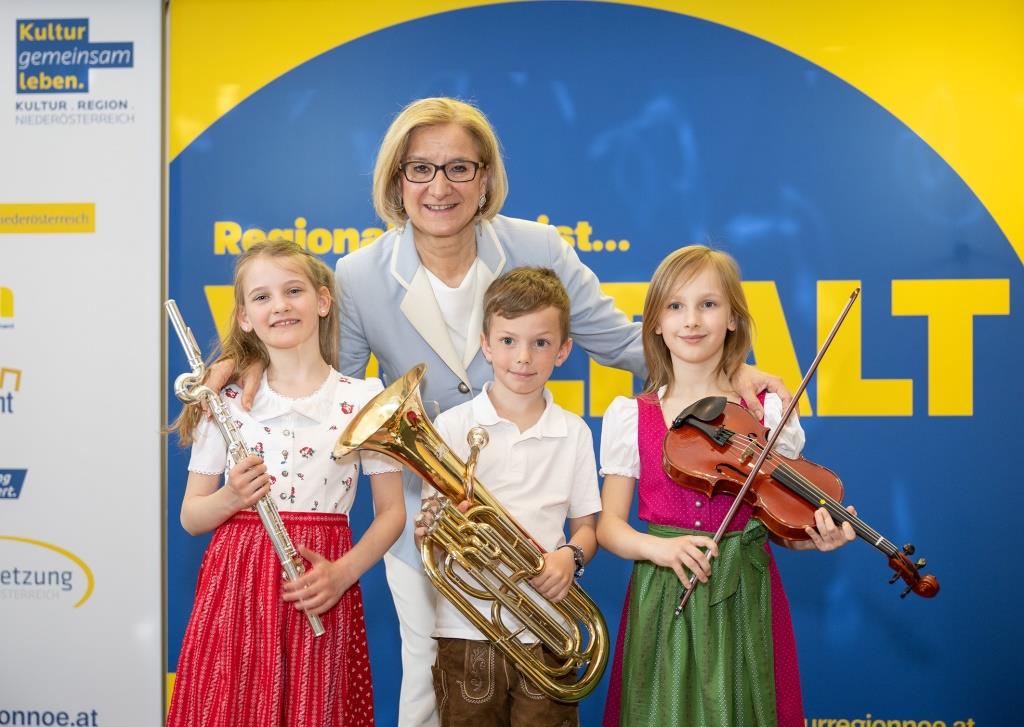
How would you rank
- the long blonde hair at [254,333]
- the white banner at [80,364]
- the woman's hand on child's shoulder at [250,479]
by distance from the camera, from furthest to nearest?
1. the white banner at [80,364]
2. the long blonde hair at [254,333]
3. the woman's hand on child's shoulder at [250,479]

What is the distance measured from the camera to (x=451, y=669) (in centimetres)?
272

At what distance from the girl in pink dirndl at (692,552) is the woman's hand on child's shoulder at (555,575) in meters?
0.16

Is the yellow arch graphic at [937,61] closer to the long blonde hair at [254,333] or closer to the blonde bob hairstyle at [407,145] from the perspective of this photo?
the blonde bob hairstyle at [407,145]

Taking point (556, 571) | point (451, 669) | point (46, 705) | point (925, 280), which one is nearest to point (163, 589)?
point (46, 705)

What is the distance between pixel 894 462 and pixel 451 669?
2.28 metres

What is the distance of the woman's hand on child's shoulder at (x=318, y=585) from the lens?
2.53m

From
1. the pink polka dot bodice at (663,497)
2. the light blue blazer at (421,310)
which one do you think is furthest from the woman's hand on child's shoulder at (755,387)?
the light blue blazer at (421,310)

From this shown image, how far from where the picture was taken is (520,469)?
9.00 ft

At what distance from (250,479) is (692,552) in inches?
46.6

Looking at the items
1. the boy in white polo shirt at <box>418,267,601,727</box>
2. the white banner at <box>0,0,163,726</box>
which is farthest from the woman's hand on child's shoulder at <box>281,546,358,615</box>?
the white banner at <box>0,0,163,726</box>

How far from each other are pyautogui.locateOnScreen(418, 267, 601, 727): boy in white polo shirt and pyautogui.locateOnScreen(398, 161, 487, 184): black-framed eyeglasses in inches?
16.6

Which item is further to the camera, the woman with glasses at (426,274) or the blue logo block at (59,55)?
the blue logo block at (59,55)

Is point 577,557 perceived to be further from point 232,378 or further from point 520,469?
point 232,378

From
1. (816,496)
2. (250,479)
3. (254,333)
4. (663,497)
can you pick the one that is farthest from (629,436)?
(254,333)
